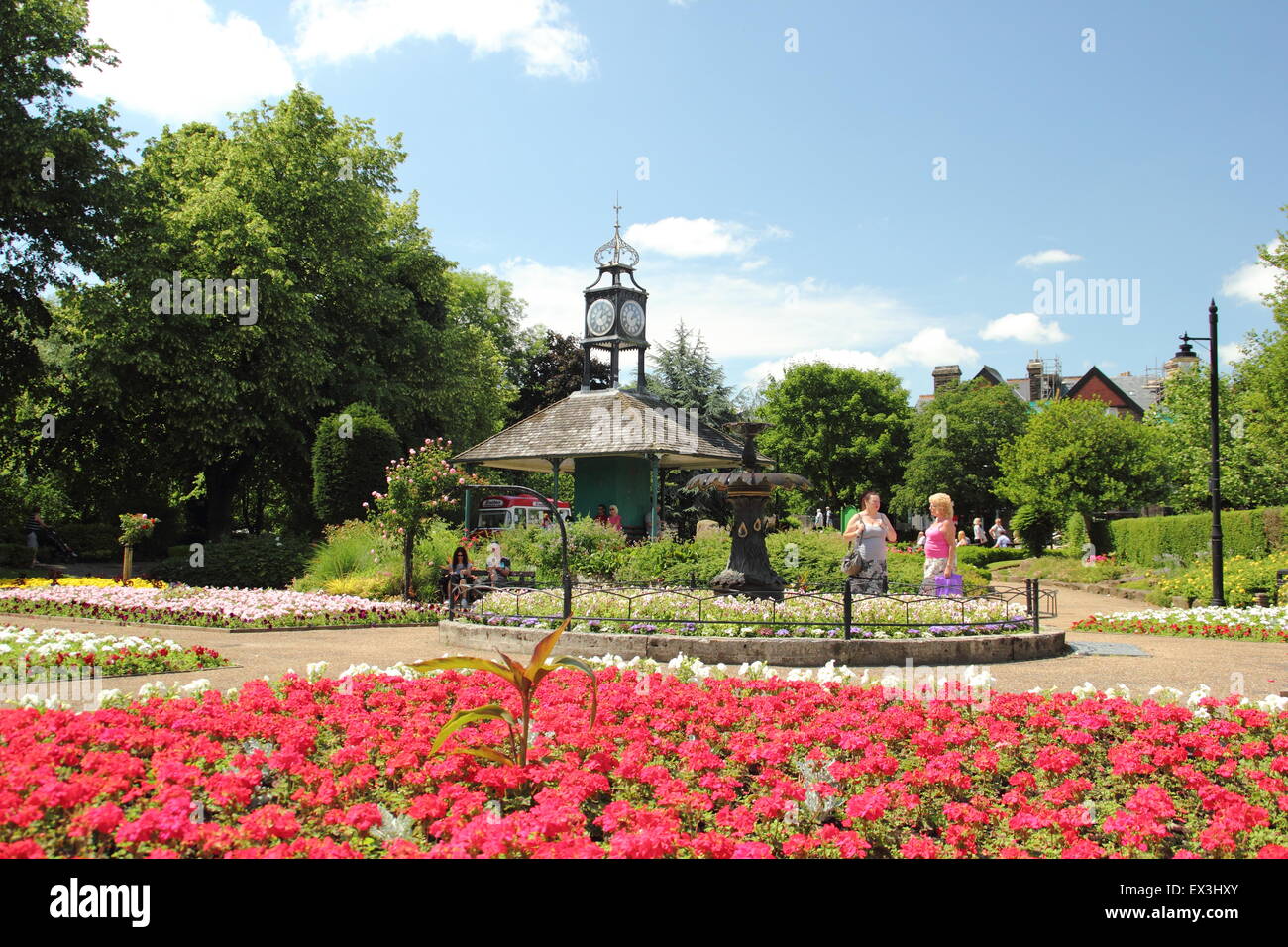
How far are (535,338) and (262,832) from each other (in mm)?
55273

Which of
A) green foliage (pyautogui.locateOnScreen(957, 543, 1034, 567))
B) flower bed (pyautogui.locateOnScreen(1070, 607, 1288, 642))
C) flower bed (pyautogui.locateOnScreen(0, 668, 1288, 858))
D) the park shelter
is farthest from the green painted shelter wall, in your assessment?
flower bed (pyautogui.locateOnScreen(0, 668, 1288, 858))

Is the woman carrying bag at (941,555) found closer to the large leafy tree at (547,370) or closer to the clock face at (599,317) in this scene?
the clock face at (599,317)

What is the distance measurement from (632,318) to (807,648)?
17557mm

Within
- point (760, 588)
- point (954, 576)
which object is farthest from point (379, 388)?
point (954, 576)

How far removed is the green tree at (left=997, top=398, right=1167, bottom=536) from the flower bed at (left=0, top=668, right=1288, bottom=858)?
30660 mm

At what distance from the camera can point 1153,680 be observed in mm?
9453

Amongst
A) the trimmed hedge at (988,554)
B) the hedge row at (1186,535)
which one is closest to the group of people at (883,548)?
the hedge row at (1186,535)

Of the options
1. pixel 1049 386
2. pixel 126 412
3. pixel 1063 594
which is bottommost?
pixel 1063 594

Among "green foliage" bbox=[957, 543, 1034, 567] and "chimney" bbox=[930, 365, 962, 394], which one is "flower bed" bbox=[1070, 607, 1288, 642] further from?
"chimney" bbox=[930, 365, 962, 394]

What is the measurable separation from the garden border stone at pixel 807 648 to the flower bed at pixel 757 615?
26cm

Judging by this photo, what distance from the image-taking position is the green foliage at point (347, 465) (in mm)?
22672

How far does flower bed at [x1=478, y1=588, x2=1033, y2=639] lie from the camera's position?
36.7 feet

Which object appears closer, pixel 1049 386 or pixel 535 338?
pixel 535 338

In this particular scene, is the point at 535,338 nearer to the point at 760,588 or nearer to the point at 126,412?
the point at 126,412
